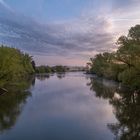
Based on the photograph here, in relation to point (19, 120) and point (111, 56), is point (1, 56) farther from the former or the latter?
point (19, 120)

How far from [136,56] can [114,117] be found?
709 inches

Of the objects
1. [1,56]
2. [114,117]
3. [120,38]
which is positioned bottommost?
[114,117]

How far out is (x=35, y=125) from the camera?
1917 centimetres

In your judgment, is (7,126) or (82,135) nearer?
(82,135)

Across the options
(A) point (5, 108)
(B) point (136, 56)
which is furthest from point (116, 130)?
(B) point (136, 56)

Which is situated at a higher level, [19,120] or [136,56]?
[136,56]

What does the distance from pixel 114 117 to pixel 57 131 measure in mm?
7004

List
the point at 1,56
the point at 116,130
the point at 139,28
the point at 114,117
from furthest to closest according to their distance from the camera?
the point at 1,56, the point at 139,28, the point at 114,117, the point at 116,130

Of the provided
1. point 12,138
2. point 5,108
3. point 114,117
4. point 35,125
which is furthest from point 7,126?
point 114,117

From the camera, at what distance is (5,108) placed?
2605 cm

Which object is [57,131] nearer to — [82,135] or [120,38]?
[82,135]

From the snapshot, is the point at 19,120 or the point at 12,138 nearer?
the point at 12,138

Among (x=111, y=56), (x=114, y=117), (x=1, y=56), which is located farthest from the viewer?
(x=111, y=56)

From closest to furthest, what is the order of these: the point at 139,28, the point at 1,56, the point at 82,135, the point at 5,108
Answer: the point at 82,135, the point at 5,108, the point at 139,28, the point at 1,56
